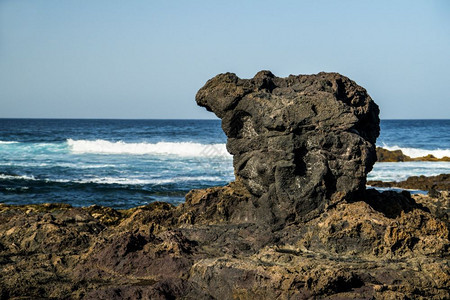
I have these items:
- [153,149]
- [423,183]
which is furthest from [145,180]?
[153,149]

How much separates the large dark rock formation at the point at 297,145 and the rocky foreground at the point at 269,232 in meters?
0.01

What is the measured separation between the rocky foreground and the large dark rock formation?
14mm

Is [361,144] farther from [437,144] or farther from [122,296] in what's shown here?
[437,144]

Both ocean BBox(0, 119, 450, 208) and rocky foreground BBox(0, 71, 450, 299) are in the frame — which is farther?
ocean BBox(0, 119, 450, 208)

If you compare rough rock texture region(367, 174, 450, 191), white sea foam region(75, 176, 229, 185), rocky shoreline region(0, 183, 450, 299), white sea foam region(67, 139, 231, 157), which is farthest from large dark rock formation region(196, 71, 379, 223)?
white sea foam region(67, 139, 231, 157)

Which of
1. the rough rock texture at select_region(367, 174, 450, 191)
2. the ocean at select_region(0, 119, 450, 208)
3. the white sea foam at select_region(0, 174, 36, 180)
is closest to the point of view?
the ocean at select_region(0, 119, 450, 208)

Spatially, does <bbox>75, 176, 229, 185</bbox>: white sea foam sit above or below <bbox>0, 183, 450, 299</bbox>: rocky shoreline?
below

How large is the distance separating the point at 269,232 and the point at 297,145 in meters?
1.11

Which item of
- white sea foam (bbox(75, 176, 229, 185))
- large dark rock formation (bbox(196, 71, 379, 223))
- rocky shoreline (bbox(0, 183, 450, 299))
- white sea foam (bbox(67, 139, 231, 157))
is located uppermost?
large dark rock formation (bbox(196, 71, 379, 223))

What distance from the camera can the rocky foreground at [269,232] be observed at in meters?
5.08

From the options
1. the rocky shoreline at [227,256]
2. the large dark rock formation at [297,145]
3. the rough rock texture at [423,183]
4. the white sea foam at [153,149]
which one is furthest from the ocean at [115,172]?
the large dark rock formation at [297,145]

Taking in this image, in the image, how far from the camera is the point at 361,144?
6523 millimetres

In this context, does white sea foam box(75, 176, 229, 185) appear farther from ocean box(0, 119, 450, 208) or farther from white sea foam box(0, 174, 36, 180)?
white sea foam box(0, 174, 36, 180)

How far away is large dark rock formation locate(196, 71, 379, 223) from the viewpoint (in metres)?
6.50
